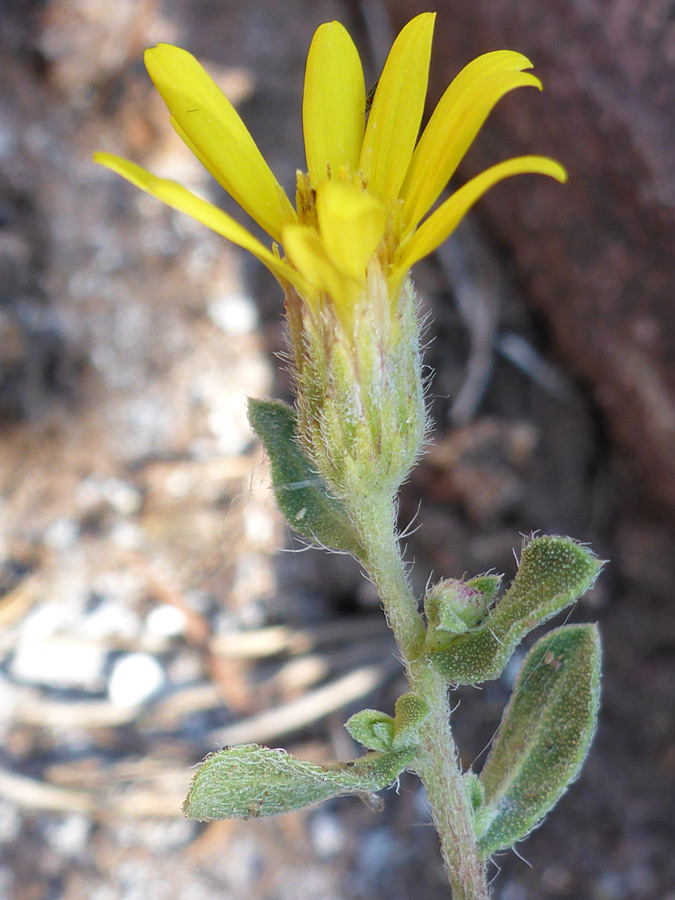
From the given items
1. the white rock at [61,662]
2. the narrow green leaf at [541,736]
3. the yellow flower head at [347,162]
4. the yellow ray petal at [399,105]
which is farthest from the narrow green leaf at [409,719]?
the white rock at [61,662]

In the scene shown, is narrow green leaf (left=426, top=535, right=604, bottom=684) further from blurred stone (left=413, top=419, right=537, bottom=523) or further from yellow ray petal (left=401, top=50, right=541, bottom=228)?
blurred stone (left=413, top=419, right=537, bottom=523)

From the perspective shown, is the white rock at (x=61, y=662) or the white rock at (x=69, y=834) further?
the white rock at (x=61, y=662)

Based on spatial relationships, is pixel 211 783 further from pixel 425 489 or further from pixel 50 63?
pixel 50 63

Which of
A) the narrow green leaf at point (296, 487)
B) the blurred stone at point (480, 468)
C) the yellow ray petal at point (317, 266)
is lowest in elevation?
the blurred stone at point (480, 468)

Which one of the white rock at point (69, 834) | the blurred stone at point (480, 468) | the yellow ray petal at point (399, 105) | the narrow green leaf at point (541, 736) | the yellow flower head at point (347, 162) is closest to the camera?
the yellow flower head at point (347, 162)

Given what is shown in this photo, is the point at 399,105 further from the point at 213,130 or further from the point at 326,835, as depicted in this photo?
the point at 326,835

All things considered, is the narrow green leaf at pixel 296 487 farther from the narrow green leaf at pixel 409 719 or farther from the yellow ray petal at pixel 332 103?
the yellow ray petal at pixel 332 103
